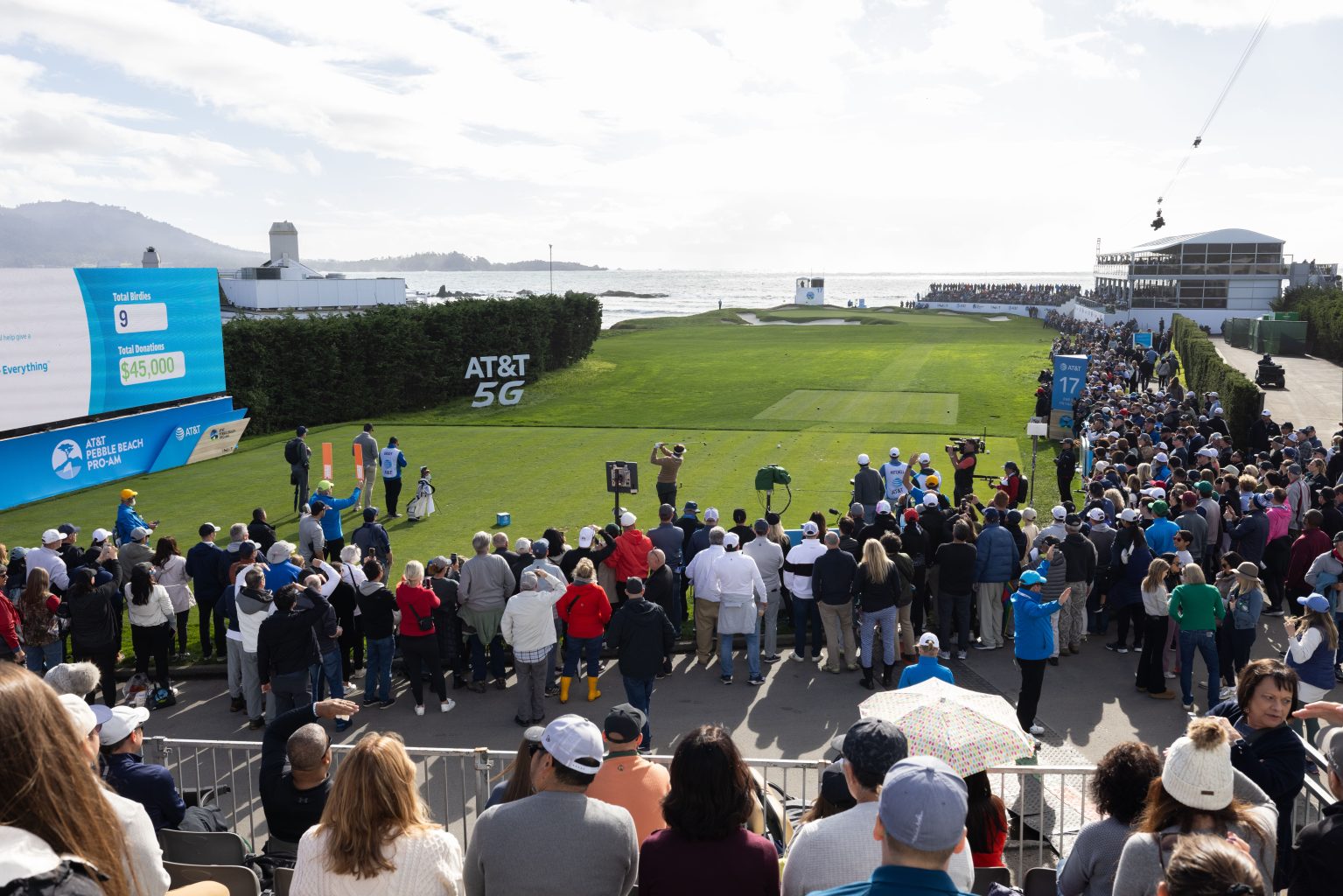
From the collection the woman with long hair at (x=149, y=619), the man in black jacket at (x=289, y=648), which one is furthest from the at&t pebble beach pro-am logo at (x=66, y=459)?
the man in black jacket at (x=289, y=648)

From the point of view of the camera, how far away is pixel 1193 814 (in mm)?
4414

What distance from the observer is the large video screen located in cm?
2141

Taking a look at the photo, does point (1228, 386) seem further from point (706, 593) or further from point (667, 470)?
point (706, 593)

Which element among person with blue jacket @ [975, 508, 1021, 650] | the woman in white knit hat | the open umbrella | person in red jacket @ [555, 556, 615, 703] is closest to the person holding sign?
person in red jacket @ [555, 556, 615, 703]

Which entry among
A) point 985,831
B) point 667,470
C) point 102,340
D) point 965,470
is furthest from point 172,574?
point 102,340

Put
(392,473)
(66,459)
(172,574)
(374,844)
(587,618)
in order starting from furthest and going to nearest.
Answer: (66,459), (392,473), (172,574), (587,618), (374,844)

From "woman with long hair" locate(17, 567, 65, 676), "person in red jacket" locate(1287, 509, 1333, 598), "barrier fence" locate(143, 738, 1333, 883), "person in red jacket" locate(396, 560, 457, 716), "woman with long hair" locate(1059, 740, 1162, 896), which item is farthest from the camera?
"person in red jacket" locate(1287, 509, 1333, 598)

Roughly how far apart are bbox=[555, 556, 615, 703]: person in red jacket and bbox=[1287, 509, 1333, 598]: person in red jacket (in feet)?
29.2

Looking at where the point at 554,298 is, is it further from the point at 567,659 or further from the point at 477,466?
the point at 567,659

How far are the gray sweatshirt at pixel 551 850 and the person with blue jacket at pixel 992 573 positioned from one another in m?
8.69

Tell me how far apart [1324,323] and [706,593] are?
142ft

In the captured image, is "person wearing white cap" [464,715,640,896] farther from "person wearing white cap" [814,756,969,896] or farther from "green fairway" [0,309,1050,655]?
"green fairway" [0,309,1050,655]

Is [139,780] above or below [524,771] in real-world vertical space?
below

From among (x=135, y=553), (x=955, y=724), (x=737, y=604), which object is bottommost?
(x=737, y=604)
